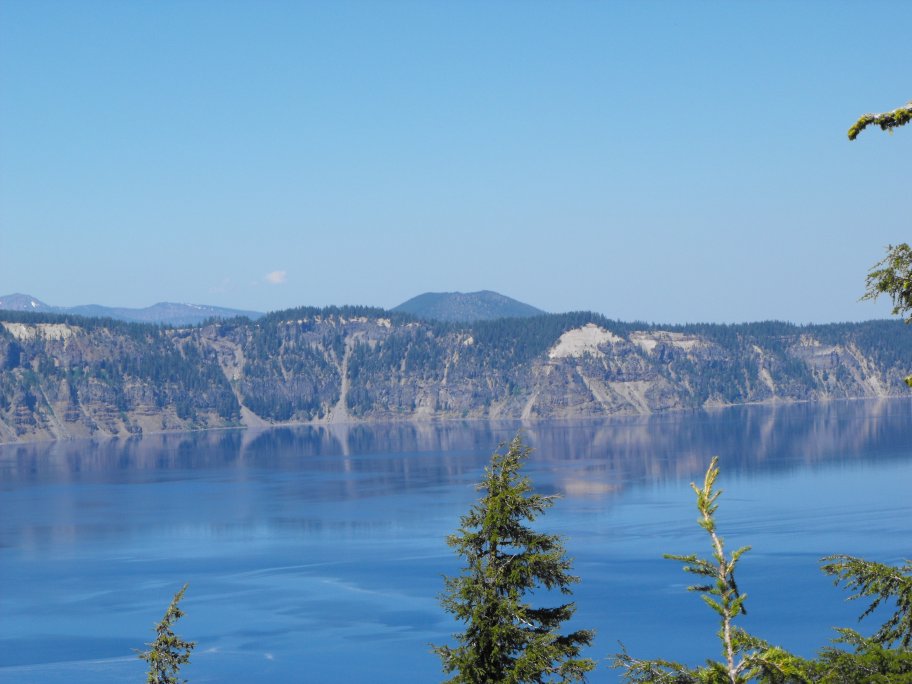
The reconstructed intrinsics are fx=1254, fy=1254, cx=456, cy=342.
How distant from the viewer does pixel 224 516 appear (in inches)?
5989

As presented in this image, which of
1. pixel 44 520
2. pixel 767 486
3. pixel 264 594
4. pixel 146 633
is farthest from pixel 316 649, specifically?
pixel 767 486

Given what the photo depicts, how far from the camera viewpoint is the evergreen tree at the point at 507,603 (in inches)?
661

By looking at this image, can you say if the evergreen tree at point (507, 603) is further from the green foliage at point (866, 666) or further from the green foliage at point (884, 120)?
the green foliage at point (884, 120)

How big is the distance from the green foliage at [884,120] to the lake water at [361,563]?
190 ft

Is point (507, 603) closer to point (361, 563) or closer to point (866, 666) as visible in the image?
point (866, 666)

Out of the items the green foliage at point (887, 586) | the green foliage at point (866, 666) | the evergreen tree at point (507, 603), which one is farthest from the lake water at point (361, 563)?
the green foliage at point (866, 666)

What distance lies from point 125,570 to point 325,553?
725 inches

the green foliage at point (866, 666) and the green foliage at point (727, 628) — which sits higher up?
the green foliage at point (727, 628)

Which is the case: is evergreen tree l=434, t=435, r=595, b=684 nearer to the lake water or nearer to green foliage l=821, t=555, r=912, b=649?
green foliage l=821, t=555, r=912, b=649

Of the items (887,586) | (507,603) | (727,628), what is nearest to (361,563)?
(507,603)

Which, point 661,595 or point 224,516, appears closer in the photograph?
point 661,595

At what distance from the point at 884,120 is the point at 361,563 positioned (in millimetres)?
104337

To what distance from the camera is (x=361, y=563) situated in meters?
112

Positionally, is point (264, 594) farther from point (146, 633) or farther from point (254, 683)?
point (254, 683)
